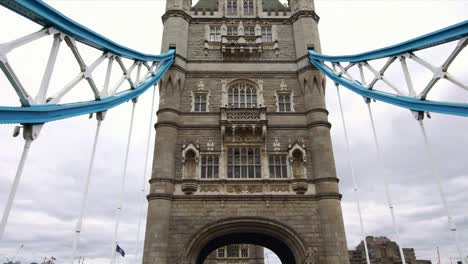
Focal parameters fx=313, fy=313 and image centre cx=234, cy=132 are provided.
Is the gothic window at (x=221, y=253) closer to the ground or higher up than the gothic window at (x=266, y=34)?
closer to the ground

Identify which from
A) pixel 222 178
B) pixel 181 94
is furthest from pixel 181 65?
pixel 222 178

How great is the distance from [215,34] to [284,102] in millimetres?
6623

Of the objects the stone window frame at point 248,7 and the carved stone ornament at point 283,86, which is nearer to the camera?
the carved stone ornament at point 283,86

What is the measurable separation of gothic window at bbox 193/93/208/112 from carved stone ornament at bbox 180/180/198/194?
4454 mm

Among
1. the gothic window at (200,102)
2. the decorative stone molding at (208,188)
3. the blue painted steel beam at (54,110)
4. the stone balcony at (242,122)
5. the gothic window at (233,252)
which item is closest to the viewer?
the blue painted steel beam at (54,110)

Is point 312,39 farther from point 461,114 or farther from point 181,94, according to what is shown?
point 461,114

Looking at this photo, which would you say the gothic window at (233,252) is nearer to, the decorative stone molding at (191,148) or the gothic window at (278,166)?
the gothic window at (278,166)

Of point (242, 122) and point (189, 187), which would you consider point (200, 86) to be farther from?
point (189, 187)

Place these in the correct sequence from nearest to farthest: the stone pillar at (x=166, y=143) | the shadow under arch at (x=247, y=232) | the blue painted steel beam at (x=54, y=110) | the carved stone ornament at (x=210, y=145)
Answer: the blue painted steel beam at (x=54, y=110) < the stone pillar at (x=166, y=143) < the shadow under arch at (x=247, y=232) < the carved stone ornament at (x=210, y=145)

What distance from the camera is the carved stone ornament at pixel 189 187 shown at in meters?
15.5

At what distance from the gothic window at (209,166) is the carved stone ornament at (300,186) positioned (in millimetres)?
3984

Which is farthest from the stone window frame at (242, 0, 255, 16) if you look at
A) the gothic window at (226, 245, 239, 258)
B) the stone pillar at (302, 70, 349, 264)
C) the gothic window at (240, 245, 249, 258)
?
the gothic window at (240, 245, 249, 258)

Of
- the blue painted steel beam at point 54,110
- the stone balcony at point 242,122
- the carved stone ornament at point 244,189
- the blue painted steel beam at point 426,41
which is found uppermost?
the stone balcony at point 242,122

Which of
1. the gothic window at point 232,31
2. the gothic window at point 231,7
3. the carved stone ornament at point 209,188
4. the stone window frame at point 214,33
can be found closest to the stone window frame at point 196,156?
the carved stone ornament at point 209,188
